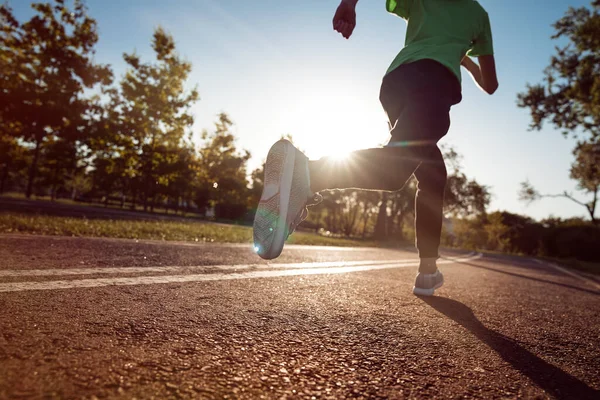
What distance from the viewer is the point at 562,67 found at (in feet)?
58.5

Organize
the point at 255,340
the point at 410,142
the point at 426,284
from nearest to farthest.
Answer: the point at 255,340, the point at 410,142, the point at 426,284

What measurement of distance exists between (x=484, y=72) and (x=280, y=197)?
6.27 ft

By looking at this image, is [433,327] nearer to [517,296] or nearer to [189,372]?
[189,372]

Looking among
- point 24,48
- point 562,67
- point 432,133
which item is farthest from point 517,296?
point 24,48

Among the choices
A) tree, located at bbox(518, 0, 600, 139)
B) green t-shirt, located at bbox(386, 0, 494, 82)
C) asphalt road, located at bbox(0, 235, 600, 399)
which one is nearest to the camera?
asphalt road, located at bbox(0, 235, 600, 399)

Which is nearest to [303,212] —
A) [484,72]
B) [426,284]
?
[426,284]

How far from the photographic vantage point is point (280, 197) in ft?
6.02

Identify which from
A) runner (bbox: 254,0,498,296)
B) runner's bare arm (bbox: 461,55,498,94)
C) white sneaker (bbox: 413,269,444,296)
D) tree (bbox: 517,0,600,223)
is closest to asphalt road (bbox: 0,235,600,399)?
white sneaker (bbox: 413,269,444,296)

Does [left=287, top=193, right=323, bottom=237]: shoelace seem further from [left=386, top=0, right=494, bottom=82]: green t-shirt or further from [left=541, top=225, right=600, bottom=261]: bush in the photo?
[left=541, top=225, right=600, bottom=261]: bush

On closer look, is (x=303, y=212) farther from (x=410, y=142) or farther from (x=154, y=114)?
(x=154, y=114)

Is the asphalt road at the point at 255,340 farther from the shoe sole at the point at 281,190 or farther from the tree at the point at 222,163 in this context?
the tree at the point at 222,163

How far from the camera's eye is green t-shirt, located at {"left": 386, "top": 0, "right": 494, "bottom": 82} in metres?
2.21

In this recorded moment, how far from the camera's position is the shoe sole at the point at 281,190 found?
180 cm

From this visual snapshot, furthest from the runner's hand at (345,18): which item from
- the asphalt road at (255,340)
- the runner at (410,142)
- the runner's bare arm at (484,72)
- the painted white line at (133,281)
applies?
the painted white line at (133,281)
